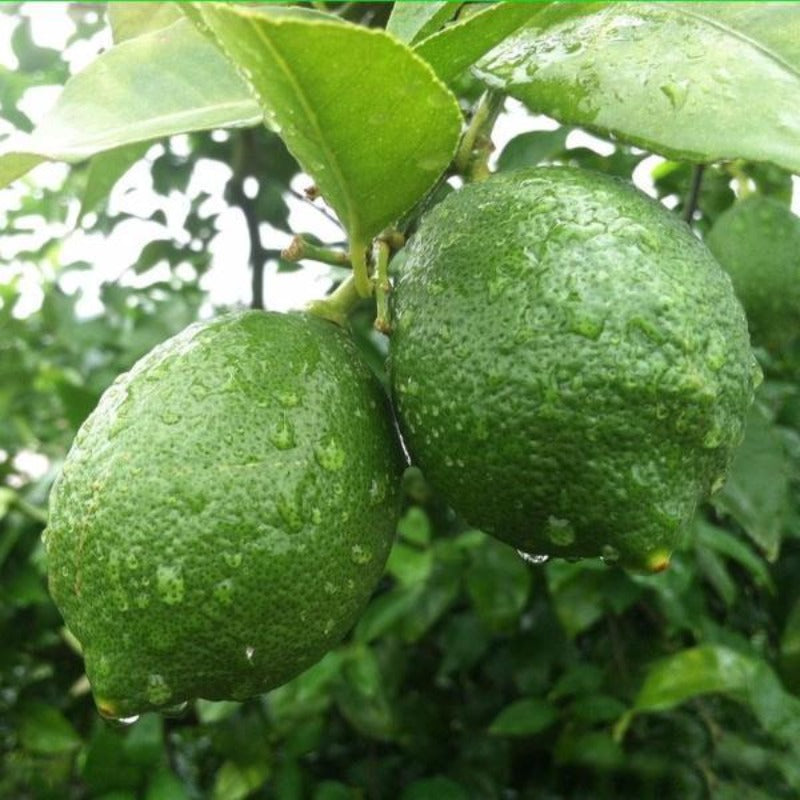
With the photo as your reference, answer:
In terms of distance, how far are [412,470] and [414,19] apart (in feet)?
3.49

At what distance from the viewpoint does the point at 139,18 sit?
1085 millimetres

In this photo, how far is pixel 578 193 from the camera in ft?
2.31

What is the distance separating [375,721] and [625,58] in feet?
3.99

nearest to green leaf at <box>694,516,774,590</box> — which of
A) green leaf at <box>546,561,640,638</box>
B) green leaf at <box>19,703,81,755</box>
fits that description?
green leaf at <box>546,561,640,638</box>

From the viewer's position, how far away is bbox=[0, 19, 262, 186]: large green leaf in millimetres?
711

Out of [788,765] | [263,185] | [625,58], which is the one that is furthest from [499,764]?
[625,58]

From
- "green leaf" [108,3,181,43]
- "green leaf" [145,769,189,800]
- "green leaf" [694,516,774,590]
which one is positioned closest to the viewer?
"green leaf" [108,3,181,43]

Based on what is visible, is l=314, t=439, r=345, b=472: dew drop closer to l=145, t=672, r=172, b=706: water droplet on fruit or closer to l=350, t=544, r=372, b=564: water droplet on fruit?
l=350, t=544, r=372, b=564: water droplet on fruit

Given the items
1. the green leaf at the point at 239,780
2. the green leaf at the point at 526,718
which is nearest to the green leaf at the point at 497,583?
the green leaf at the point at 526,718

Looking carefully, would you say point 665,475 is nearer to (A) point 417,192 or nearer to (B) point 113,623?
(A) point 417,192

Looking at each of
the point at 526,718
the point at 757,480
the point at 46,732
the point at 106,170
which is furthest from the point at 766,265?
the point at 46,732

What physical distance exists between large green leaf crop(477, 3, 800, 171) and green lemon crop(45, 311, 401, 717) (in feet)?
0.84

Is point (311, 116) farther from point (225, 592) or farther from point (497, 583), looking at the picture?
point (497, 583)

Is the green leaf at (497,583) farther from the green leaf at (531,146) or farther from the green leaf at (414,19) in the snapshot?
the green leaf at (414,19)
